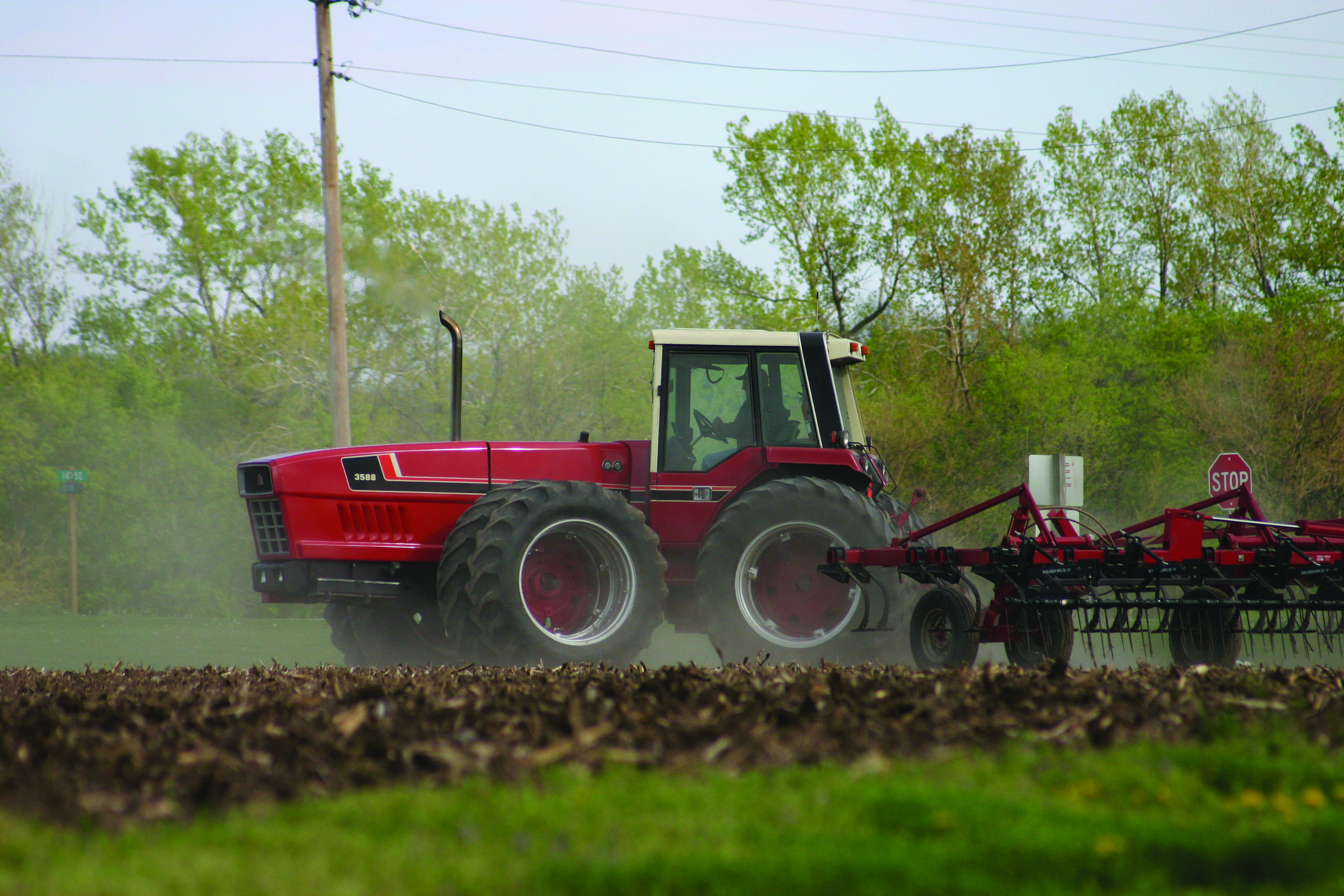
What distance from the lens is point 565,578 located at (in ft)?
26.1

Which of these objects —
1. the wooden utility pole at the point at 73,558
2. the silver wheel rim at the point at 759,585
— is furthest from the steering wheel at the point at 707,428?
the wooden utility pole at the point at 73,558

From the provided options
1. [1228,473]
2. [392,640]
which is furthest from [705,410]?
[1228,473]

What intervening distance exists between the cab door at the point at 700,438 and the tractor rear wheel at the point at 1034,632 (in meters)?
2.15

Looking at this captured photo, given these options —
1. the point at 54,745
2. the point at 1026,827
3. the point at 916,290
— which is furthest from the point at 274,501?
the point at 916,290

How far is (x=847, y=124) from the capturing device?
2577 centimetres

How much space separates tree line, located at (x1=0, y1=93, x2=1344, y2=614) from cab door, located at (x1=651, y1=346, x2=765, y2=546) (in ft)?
42.9

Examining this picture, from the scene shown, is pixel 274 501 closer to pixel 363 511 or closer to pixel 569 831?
pixel 363 511

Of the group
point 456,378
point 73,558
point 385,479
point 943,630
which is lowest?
point 73,558

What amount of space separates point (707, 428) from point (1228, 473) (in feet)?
21.7

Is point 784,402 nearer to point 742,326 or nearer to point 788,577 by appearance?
point 788,577

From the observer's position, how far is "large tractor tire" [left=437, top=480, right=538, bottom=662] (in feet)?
24.6

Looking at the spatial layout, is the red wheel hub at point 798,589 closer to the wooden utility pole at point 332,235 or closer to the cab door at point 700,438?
the cab door at point 700,438

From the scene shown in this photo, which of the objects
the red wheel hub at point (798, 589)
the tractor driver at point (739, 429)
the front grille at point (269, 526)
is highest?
the tractor driver at point (739, 429)

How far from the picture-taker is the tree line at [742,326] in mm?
23672
